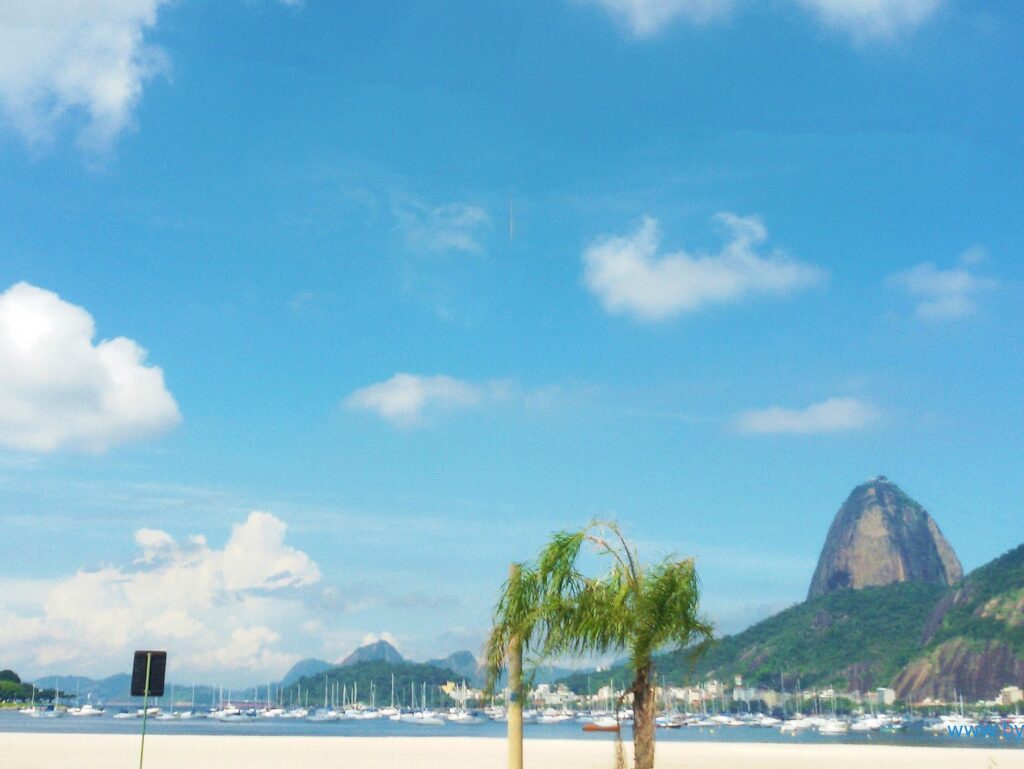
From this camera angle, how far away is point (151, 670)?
18.1 meters

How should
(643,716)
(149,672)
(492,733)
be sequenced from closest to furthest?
(643,716), (149,672), (492,733)

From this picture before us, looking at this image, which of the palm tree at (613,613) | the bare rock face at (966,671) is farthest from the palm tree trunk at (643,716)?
the bare rock face at (966,671)

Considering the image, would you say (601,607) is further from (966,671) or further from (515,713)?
(966,671)

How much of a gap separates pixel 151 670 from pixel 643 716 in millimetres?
8381

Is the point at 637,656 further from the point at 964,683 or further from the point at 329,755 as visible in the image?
the point at 964,683

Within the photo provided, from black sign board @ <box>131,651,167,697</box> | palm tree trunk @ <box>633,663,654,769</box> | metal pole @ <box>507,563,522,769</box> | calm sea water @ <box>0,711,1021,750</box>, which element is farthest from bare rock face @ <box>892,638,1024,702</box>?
black sign board @ <box>131,651,167,697</box>

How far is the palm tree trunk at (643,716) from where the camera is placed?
16250 mm

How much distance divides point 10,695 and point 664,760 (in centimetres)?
18637

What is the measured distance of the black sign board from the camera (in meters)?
17.9

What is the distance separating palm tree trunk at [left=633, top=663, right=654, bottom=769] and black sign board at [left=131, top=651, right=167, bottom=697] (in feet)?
26.1

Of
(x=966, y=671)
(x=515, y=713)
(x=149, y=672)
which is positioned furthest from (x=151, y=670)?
(x=966, y=671)

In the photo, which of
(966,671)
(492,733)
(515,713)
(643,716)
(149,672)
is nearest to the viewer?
(515,713)

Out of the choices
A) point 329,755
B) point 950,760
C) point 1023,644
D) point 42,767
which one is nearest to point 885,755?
point 950,760

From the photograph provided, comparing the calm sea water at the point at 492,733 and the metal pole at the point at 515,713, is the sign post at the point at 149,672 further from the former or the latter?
the calm sea water at the point at 492,733
